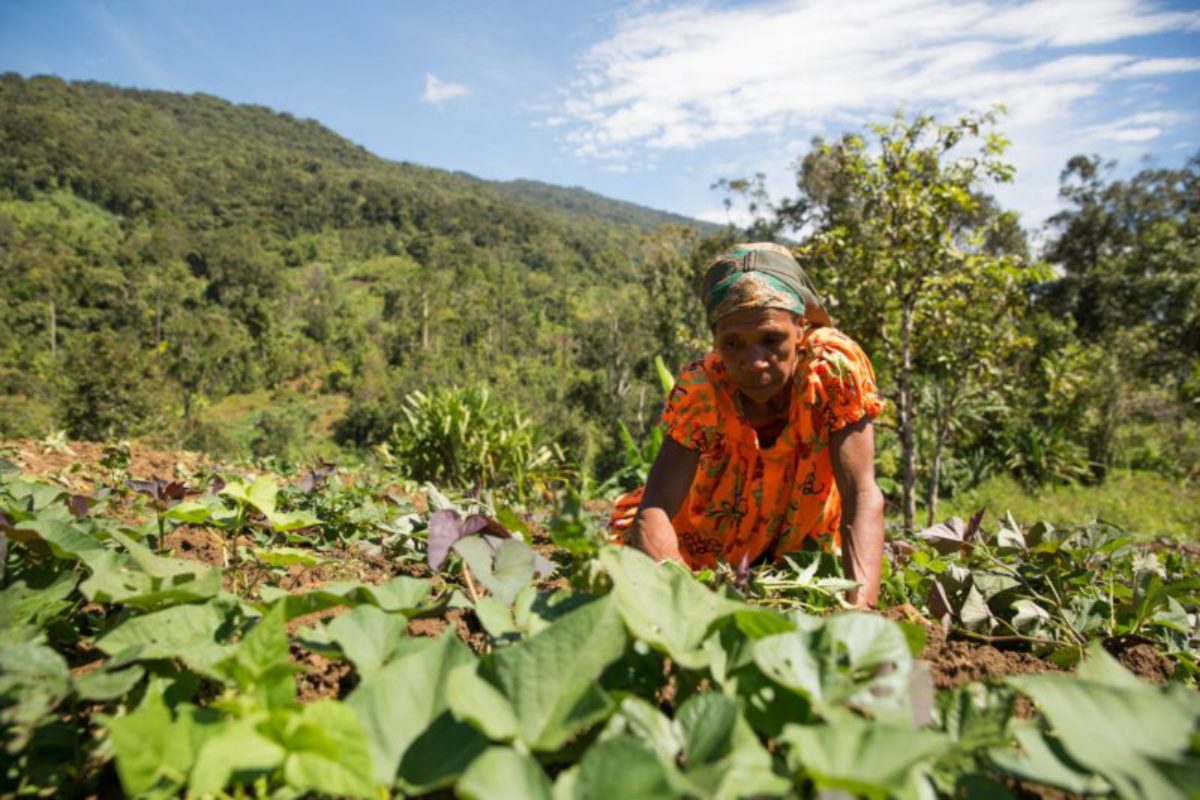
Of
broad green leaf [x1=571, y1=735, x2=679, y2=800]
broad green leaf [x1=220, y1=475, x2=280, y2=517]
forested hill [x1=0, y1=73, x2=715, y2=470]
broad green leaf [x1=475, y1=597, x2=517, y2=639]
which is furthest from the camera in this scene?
forested hill [x1=0, y1=73, x2=715, y2=470]

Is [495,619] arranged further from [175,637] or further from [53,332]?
[53,332]

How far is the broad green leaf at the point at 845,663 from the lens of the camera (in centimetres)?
51

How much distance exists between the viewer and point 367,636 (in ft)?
1.95

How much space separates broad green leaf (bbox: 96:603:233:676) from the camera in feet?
1.86

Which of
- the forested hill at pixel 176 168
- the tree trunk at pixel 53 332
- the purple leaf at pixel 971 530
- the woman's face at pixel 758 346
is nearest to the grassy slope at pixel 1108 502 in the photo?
the woman's face at pixel 758 346

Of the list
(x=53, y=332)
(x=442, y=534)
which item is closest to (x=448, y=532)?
(x=442, y=534)

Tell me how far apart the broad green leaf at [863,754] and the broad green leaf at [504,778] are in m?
0.16

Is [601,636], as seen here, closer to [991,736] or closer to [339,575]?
[991,736]

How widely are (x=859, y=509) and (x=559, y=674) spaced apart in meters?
1.29

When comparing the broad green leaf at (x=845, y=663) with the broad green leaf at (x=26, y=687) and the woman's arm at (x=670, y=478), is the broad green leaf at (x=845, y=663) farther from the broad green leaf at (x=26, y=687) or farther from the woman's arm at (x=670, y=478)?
the woman's arm at (x=670, y=478)

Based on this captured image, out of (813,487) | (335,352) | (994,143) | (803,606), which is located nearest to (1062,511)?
(994,143)

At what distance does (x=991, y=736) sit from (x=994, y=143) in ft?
21.1

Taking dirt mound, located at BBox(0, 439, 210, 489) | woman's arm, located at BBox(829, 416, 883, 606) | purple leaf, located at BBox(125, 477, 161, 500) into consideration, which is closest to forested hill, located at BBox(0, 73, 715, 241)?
dirt mound, located at BBox(0, 439, 210, 489)

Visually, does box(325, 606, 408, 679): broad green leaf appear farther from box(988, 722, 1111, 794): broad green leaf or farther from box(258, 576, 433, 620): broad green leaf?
box(988, 722, 1111, 794): broad green leaf
